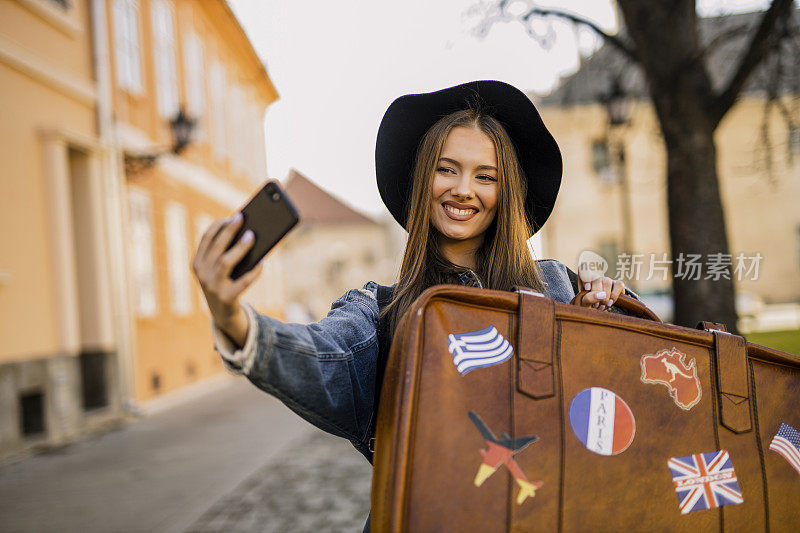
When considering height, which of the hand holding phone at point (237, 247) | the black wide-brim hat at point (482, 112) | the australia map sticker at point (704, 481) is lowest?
the australia map sticker at point (704, 481)

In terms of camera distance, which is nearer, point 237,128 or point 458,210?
point 458,210

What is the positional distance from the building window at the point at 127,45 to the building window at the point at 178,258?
236 centimetres

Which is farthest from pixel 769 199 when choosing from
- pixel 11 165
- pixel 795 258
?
pixel 11 165

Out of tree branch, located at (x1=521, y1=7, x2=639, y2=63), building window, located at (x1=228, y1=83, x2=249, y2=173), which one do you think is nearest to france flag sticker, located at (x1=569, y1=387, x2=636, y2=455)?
tree branch, located at (x1=521, y1=7, x2=639, y2=63)

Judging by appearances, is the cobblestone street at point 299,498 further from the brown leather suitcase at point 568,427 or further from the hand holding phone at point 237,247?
the hand holding phone at point 237,247

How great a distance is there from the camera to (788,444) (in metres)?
1.50

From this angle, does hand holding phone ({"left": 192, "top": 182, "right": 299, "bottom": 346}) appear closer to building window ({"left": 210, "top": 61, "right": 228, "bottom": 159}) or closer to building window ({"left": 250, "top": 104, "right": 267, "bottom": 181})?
building window ({"left": 210, "top": 61, "right": 228, "bottom": 159})

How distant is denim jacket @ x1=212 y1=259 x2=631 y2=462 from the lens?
3.75 feet

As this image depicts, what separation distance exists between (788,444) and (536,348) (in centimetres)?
71

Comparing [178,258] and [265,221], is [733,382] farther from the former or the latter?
[178,258]

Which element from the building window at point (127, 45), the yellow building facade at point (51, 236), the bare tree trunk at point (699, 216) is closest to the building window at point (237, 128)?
the building window at point (127, 45)

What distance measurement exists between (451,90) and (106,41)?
8.71 metres

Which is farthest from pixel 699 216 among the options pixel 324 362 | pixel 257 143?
pixel 257 143

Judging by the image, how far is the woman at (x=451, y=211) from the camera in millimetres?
1466
